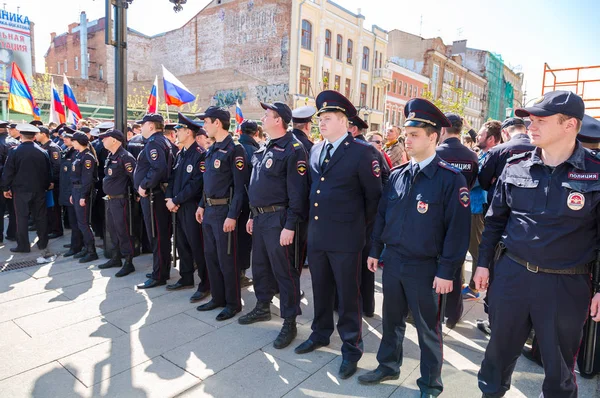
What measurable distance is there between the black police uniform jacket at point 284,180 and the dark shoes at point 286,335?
3.08 ft

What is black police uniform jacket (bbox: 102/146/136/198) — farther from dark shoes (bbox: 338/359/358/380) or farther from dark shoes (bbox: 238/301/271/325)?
dark shoes (bbox: 338/359/358/380)

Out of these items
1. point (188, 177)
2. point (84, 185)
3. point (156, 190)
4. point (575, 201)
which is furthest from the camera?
point (84, 185)

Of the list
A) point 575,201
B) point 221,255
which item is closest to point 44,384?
point 221,255

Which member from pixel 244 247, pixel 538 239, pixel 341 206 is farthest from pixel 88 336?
pixel 538 239

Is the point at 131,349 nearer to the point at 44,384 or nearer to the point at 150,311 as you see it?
the point at 44,384

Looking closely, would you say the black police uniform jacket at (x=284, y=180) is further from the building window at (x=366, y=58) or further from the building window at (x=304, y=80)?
the building window at (x=366, y=58)

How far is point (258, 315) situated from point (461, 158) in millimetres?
2707

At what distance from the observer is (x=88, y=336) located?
387cm

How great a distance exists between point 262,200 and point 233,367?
149cm

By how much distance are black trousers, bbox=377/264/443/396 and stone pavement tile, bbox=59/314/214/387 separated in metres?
2.02

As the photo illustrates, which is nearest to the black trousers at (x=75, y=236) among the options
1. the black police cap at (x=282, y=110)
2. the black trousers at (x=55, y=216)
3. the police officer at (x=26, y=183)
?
the police officer at (x=26, y=183)

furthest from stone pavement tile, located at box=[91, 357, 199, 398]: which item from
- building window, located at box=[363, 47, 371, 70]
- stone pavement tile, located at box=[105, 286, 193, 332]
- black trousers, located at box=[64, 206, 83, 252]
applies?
building window, located at box=[363, 47, 371, 70]

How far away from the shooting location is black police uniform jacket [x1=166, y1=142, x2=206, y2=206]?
4.71m

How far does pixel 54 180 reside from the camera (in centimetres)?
766
